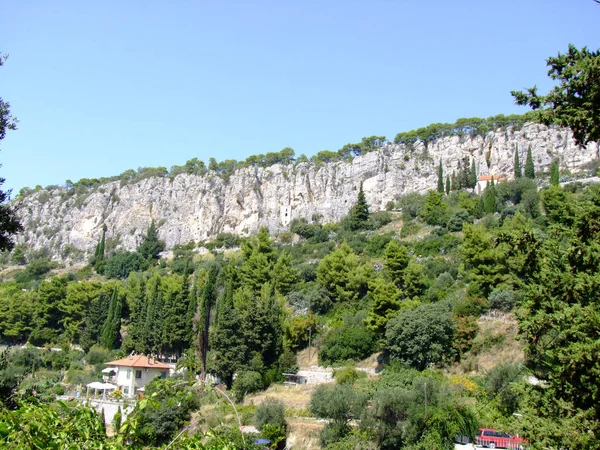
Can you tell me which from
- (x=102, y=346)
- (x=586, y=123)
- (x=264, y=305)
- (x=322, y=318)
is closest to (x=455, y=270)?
(x=322, y=318)

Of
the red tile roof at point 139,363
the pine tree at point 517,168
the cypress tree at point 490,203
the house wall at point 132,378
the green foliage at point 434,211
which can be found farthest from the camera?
the pine tree at point 517,168

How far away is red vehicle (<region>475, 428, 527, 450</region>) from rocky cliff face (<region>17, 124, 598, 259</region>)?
45669 millimetres

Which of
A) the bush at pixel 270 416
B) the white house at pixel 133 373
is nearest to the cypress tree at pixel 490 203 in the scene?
the white house at pixel 133 373

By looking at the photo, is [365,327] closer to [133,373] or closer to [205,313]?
[205,313]

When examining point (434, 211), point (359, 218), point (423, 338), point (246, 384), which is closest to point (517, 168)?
point (434, 211)

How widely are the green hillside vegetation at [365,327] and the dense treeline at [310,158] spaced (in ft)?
37.8

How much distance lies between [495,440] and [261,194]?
53.9 m

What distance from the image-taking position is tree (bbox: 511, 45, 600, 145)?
9031 millimetres

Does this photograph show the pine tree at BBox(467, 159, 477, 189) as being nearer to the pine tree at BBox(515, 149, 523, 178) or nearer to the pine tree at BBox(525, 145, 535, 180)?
the pine tree at BBox(515, 149, 523, 178)

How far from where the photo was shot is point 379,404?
1808cm

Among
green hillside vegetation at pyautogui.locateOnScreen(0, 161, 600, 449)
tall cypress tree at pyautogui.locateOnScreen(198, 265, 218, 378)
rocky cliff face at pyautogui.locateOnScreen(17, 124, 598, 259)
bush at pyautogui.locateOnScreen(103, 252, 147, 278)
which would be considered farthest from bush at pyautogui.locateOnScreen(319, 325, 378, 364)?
rocky cliff face at pyautogui.locateOnScreen(17, 124, 598, 259)

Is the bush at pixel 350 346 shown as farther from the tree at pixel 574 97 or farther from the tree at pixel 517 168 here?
the tree at pixel 517 168

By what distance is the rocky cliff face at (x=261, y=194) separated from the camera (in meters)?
63.0

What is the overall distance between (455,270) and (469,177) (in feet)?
85.4
